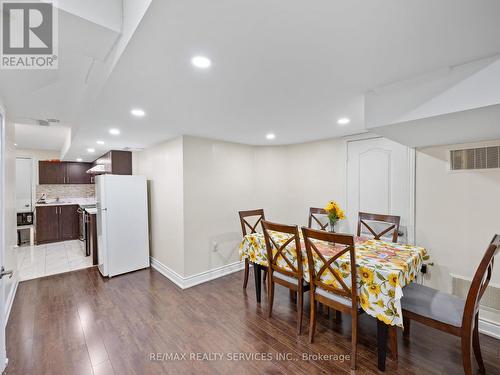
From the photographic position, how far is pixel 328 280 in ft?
6.34

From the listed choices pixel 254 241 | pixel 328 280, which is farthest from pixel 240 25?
pixel 254 241

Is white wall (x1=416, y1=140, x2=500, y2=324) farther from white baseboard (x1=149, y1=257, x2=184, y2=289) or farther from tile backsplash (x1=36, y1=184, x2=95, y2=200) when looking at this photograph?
tile backsplash (x1=36, y1=184, x2=95, y2=200)

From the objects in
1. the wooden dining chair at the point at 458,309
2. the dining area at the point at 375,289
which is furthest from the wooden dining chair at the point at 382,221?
the wooden dining chair at the point at 458,309

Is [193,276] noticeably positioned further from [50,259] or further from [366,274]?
[50,259]

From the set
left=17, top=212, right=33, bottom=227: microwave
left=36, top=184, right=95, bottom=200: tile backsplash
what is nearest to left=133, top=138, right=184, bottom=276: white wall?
left=36, top=184, right=95, bottom=200: tile backsplash

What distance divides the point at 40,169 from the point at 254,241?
21.2 ft

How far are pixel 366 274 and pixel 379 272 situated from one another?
100 millimetres

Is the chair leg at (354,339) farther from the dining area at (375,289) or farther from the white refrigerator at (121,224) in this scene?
the white refrigerator at (121,224)

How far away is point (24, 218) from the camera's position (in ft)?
19.0

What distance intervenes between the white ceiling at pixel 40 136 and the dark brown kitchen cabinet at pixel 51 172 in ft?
1.46

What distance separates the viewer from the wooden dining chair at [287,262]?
6.97 ft

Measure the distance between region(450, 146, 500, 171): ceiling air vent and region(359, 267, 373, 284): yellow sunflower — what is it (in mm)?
1697

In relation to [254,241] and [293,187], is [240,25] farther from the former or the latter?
[293,187]

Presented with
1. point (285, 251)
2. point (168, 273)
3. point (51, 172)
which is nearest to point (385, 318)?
point (285, 251)
